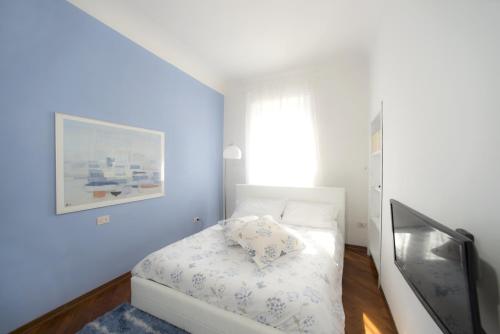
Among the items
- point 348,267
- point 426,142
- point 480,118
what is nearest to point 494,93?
point 480,118

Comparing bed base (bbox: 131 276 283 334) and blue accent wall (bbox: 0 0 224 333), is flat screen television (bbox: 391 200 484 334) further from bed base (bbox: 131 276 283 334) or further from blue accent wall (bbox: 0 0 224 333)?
blue accent wall (bbox: 0 0 224 333)

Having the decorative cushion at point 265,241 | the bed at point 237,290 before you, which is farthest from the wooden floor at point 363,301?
the decorative cushion at point 265,241

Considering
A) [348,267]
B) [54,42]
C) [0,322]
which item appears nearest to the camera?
[0,322]

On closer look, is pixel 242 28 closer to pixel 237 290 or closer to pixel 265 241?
pixel 265 241

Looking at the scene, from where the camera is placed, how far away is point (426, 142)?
3.43ft

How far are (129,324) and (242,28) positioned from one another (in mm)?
3174

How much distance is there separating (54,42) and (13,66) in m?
0.38

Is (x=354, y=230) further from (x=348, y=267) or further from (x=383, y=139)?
(x=383, y=139)

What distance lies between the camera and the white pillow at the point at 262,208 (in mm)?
2893

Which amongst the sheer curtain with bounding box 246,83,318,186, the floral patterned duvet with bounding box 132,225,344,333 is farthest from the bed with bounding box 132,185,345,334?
the sheer curtain with bounding box 246,83,318,186

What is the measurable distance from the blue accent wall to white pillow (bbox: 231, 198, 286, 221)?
3.63ft

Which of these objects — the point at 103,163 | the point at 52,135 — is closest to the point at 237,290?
the point at 103,163

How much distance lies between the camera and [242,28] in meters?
2.39

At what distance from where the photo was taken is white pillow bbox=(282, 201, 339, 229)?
2.58 meters
